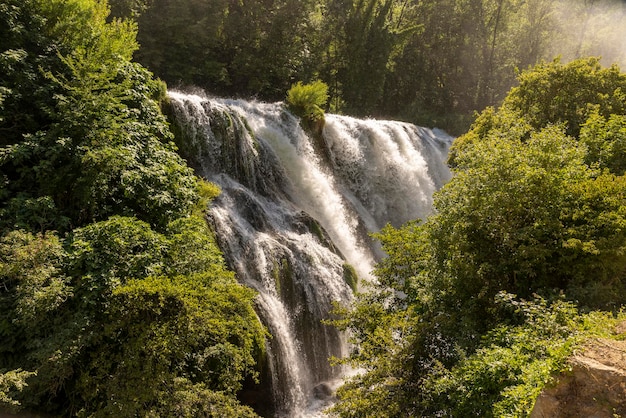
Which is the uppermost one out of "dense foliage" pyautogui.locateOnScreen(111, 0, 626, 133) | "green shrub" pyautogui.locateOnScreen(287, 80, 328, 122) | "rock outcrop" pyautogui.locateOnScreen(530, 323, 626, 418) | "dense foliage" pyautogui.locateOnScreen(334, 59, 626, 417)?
"dense foliage" pyautogui.locateOnScreen(111, 0, 626, 133)

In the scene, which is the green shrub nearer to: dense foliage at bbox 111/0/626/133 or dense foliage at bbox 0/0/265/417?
dense foliage at bbox 111/0/626/133

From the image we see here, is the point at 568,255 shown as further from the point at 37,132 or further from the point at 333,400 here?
the point at 37,132

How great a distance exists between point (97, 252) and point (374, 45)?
30.8m

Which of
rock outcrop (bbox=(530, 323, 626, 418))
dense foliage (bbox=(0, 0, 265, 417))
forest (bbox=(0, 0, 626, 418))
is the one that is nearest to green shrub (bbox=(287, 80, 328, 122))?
forest (bbox=(0, 0, 626, 418))

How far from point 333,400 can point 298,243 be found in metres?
4.29

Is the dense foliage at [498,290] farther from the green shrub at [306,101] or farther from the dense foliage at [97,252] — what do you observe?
the green shrub at [306,101]

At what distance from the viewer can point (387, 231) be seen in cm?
989

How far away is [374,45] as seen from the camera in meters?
33.2

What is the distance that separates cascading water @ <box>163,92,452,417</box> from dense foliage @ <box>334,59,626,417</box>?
2.78m

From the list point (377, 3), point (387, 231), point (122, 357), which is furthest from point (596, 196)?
point (377, 3)

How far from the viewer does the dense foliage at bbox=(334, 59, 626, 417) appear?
5734mm

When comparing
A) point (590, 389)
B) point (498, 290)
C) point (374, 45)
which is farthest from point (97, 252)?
point (374, 45)

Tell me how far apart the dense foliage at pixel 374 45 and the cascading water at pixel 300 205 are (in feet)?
21.6

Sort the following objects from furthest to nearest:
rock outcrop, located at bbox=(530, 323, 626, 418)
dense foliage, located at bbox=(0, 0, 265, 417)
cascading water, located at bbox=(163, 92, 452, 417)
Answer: cascading water, located at bbox=(163, 92, 452, 417) → dense foliage, located at bbox=(0, 0, 265, 417) → rock outcrop, located at bbox=(530, 323, 626, 418)
